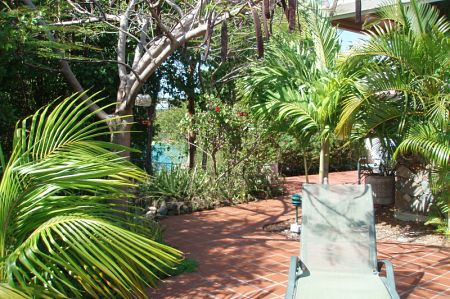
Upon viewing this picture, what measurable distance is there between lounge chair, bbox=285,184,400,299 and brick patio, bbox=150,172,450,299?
544mm

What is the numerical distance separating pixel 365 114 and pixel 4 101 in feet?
17.3

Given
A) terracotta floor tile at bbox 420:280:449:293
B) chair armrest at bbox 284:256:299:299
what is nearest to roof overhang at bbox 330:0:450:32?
terracotta floor tile at bbox 420:280:449:293

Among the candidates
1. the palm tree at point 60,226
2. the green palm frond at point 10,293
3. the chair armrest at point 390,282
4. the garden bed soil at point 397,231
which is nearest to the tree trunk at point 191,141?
the garden bed soil at point 397,231

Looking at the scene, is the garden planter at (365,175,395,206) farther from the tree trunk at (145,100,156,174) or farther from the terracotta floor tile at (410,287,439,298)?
the tree trunk at (145,100,156,174)

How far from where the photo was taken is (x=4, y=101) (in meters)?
6.36

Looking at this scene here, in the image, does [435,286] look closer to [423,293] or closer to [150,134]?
[423,293]

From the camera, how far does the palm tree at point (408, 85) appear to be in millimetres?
6145

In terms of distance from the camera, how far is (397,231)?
733cm

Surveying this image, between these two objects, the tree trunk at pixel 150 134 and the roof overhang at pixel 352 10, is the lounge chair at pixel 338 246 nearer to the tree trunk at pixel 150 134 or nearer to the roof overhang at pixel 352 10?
the roof overhang at pixel 352 10

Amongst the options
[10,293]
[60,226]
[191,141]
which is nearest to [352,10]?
[191,141]

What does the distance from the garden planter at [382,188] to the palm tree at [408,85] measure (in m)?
1.62

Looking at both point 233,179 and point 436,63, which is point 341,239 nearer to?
point 436,63

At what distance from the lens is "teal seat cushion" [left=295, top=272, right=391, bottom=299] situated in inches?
148

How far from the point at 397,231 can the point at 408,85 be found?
2.40m
